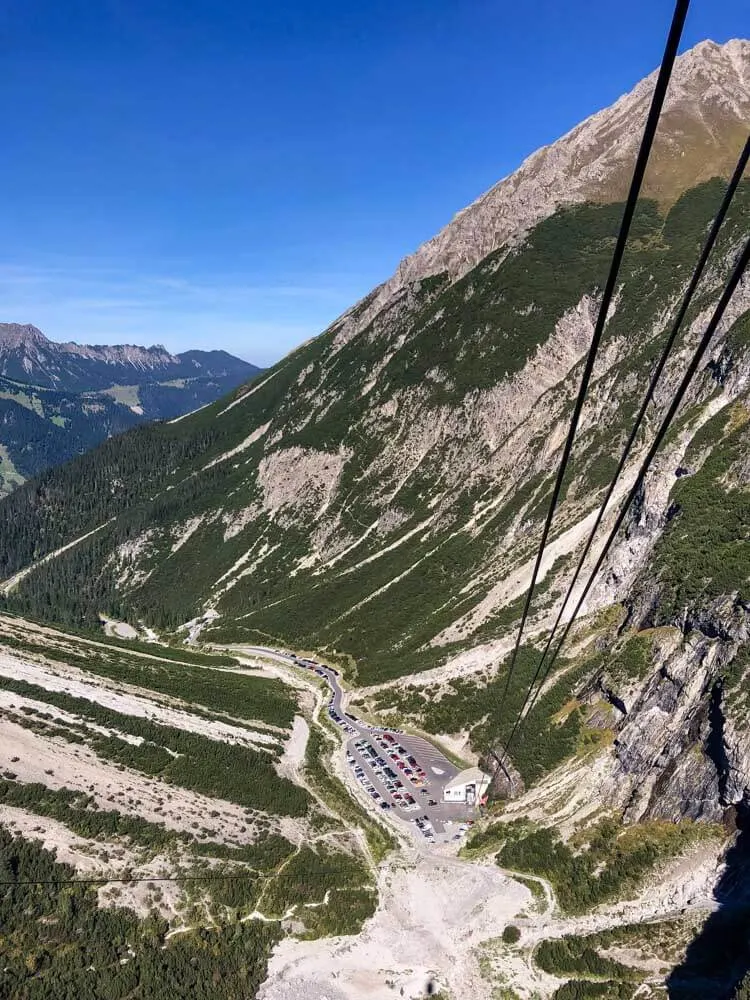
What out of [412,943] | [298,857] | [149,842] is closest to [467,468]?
[298,857]

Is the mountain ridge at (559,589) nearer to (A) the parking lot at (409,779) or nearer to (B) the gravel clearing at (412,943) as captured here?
(B) the gravel clearing at (412,943)

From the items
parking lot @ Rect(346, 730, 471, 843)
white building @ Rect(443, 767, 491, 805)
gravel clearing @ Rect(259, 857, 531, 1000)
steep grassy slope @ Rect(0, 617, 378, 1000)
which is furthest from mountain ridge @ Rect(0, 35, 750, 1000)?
steep grassy slope @ Rect(0, 617, 378, 1000)

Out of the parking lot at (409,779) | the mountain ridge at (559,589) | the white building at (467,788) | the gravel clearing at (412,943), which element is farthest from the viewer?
the white building at (467,788)

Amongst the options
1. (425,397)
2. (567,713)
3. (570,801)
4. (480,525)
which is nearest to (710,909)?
(570,801)

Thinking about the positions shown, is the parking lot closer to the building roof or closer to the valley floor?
the building roof

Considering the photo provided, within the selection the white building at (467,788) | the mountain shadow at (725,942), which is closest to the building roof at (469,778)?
the white building at (467,788)

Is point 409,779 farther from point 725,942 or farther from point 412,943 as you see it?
point 725,942

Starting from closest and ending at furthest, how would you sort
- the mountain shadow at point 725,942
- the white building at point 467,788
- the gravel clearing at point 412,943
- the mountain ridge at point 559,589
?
1. the mountain shadow at point 725,942
2. the gravel clearing at point 412,943
3. the mountain ridge at point 559,589
4. the white building at point 467,788

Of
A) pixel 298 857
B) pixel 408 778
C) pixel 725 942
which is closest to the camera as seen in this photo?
pixel 725 942
